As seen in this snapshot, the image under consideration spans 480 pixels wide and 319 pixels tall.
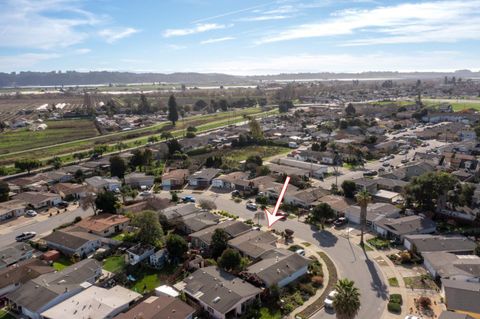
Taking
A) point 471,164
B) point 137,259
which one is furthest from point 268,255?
point 471,164

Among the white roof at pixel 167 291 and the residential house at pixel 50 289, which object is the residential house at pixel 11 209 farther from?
the white roof at pixel 167 291

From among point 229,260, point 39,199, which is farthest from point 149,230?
point 39,199

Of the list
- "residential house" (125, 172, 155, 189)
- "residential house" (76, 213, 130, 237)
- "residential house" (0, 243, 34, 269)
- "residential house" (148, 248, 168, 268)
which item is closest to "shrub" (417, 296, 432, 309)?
"residential house" (148, 248, 168, 268)

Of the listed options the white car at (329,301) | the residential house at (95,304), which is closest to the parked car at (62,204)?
the residential house at (95,304)

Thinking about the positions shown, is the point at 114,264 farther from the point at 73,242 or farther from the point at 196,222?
the point at 196,222

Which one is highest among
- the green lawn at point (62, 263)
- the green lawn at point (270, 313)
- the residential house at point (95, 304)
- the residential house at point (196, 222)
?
the residential house at point (196, 222)

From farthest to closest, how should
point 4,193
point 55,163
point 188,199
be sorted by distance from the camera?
1. point 55,163
2. point 4,193
3. point 188,199

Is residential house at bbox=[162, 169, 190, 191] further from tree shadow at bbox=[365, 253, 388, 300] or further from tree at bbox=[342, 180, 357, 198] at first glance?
tree shadow at bbox=[365, 253, 388, 300]
